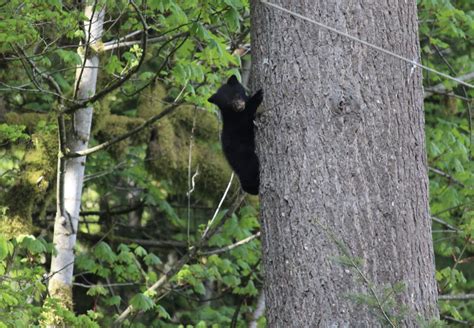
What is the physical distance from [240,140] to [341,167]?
199 cm

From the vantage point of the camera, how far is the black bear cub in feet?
17.0

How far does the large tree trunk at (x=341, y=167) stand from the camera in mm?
3395

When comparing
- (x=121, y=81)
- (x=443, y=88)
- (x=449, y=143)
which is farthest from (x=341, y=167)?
(x=443, y=88)

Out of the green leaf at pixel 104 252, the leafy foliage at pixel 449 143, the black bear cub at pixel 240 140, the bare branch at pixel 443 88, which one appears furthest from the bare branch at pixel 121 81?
the bare branch at pixel 443 88

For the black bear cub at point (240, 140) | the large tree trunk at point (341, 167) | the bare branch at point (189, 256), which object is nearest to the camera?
the large tree trunk at point (341, 167)

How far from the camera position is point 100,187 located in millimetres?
10727

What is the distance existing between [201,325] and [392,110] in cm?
420

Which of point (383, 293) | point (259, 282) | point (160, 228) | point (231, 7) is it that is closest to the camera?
point (383, 293)

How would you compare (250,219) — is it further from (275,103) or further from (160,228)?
(275,103)

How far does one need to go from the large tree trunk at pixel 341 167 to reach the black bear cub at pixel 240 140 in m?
1.26

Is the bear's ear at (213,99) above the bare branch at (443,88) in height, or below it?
below

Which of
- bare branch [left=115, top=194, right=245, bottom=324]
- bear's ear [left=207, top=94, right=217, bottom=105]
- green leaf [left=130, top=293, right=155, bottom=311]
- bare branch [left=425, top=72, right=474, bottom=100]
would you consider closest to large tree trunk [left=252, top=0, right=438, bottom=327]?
bear's ear [left=207, top=94, right=217, bottom=105]

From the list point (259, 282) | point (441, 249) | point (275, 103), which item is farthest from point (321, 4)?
point (259, 282)

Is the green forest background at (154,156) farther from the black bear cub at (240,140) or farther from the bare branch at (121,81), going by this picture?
the black bear cub at (240,140)
